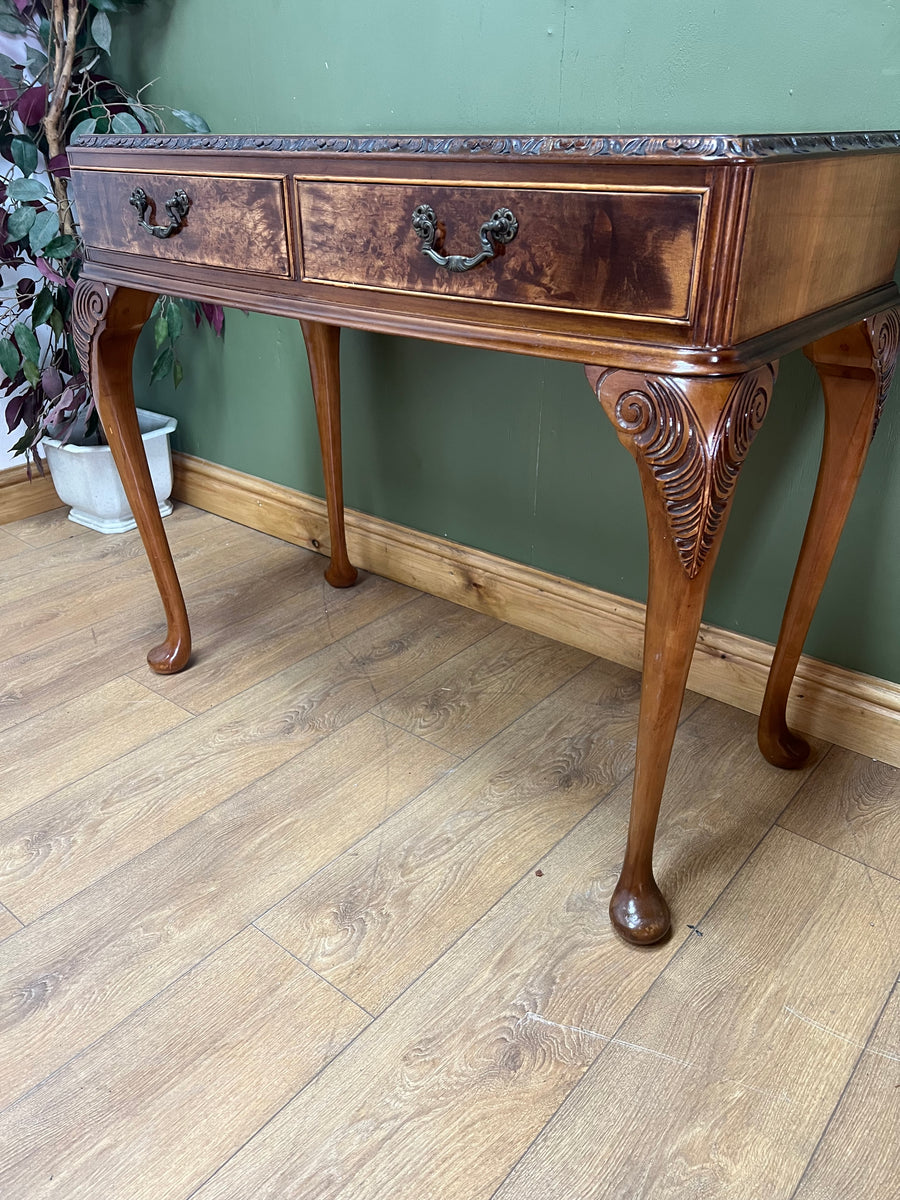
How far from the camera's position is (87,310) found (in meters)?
1.24

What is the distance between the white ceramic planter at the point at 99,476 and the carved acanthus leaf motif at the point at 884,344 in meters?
1.41

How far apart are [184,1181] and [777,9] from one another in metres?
1.33

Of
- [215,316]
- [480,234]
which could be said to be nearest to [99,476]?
[215,316]

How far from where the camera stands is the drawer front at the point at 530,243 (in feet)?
2.30

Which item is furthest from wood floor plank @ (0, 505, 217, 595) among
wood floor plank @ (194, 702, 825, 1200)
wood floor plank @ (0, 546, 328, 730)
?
wood floor plank @ (194, 702, 825, 1200)

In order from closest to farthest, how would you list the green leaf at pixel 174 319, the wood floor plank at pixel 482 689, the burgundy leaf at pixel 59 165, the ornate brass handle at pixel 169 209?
1. the ornate brass handle at pixel 169 209
2. the wood floor plank at pixel 482 689
3. the burgundy leaf at pixel 59 165
4. the green leaf at pixel 174 319

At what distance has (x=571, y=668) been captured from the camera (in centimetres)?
147

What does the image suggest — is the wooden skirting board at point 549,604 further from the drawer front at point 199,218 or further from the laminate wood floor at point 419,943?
the drawer front at point 199,218

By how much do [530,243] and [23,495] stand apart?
166 centimetres

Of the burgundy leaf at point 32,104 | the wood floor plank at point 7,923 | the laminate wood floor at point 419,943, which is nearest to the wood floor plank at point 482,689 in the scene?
the laminate wood floor at point 419,943

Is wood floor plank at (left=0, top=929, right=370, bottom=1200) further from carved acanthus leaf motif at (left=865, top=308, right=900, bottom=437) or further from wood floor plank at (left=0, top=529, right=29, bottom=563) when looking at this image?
wood floor plank at (left=0, top=529, right=29, bottom=563)

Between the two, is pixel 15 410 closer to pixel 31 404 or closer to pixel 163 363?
pixel 31 404

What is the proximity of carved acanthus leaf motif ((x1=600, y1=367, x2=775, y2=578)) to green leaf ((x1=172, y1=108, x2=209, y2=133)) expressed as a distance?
1.24 meters

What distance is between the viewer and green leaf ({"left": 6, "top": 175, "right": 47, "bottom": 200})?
1.56 metres
